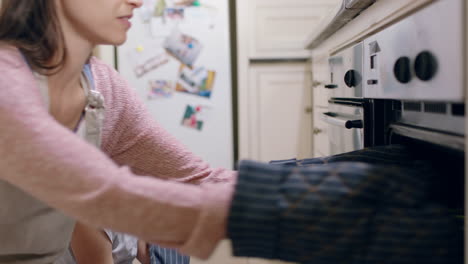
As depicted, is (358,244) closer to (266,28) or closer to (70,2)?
(70,2)

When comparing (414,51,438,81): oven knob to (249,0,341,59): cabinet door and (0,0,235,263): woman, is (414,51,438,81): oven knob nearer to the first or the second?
(0,0,235,263): woman

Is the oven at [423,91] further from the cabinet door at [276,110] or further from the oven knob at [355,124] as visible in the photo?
the cabinet door at [276,110]

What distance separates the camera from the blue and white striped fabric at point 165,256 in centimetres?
106

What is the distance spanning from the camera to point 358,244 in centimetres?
45

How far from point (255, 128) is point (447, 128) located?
218 cm

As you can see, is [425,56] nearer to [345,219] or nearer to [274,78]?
[345,219]

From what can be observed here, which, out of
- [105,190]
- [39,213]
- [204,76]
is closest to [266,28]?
[204,76]

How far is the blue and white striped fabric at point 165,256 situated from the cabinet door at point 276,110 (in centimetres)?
166

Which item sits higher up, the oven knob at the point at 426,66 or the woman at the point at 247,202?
the oven knob at the point at 426,66

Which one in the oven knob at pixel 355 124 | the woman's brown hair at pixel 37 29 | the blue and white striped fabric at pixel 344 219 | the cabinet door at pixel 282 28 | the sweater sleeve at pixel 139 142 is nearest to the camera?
the blue and white striped fabric at pixel 344 219

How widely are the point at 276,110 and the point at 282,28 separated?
0.50 m

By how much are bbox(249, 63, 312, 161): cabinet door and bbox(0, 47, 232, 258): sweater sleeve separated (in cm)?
225

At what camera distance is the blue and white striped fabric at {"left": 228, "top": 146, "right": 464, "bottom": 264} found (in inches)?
17.1

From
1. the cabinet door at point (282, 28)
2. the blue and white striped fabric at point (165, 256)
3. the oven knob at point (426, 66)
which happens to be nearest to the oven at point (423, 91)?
the oven knob at point (426, 66)
